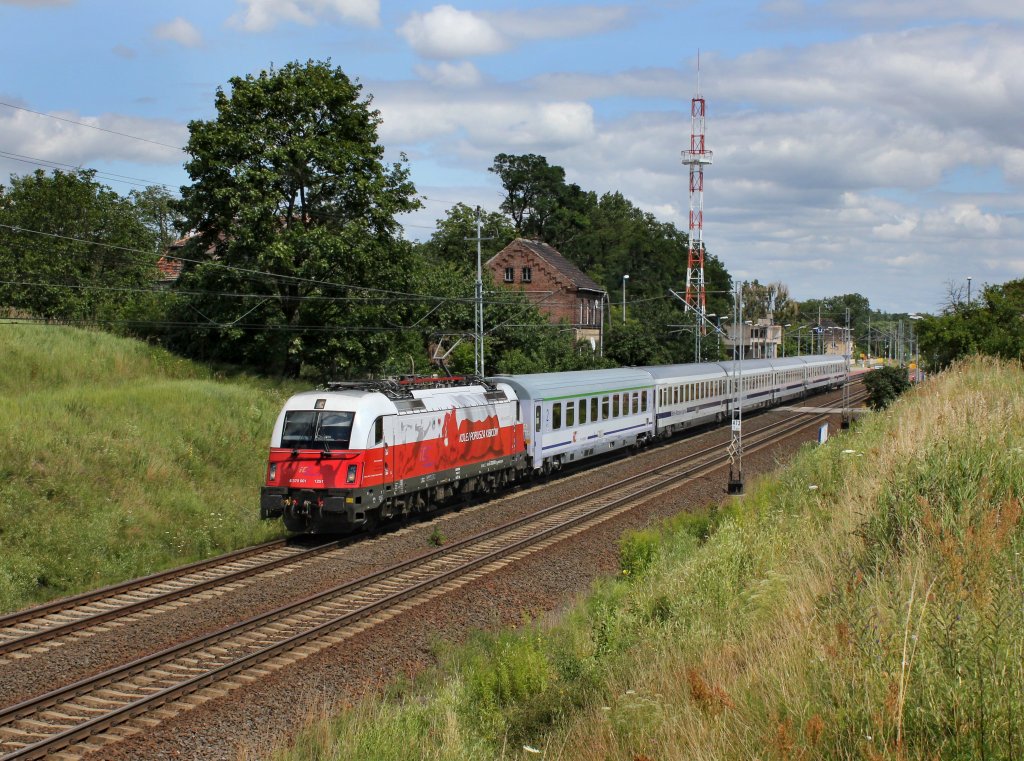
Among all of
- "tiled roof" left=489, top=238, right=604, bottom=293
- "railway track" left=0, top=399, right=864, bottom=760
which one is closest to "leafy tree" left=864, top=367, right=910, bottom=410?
"railway track" left=0, top=399, right=864, bottom=760

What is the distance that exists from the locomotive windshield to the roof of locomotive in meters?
8.07

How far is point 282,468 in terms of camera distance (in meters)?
18.9

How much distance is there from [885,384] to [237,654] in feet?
127

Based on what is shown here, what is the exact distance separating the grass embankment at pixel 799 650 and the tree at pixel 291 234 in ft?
68.4

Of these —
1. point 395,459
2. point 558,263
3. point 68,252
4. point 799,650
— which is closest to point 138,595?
point 395,459

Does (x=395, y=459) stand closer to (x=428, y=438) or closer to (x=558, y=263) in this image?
(x=428, y=438)

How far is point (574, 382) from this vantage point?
98.4 ft

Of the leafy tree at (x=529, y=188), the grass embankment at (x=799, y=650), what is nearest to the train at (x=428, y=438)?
the grass embankment at (x=799, y=650)

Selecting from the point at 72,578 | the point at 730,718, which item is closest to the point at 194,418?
the point at 72,578

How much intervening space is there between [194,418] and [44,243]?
22757mm

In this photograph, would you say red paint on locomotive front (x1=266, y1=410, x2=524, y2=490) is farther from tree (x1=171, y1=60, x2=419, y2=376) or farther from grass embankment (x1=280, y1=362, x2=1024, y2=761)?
tree (x1=171, y1=60, x2=419, y2=376)

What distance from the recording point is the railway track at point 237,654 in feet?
31.6

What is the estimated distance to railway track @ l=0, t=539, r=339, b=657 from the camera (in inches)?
511

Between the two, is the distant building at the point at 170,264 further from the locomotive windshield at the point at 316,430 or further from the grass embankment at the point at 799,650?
the grass embankment at the point at 799,650
